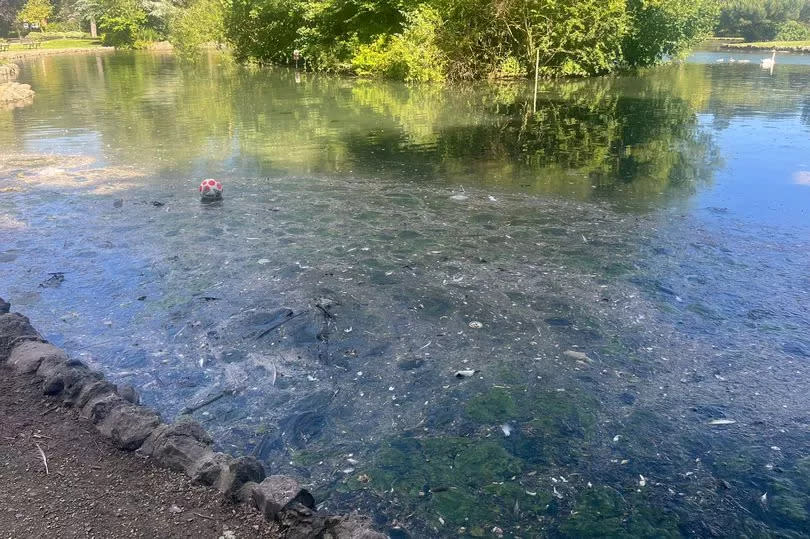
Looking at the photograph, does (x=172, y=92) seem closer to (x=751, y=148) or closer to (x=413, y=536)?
(x=751, y=148)

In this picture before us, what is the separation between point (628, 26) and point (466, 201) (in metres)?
20.6

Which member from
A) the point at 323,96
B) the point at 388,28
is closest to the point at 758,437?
the point at 323,96

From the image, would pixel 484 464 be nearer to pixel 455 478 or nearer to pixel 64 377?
pixel 455 478

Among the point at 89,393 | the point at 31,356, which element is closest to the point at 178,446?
the point at 89,393

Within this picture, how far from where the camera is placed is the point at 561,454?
12.6 feet

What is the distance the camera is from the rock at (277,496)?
301cm

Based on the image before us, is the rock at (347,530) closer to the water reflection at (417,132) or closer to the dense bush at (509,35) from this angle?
the water reflection at (417,132)

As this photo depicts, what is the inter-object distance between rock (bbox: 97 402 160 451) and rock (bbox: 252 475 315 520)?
873mm

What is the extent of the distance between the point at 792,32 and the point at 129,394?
5386 cm

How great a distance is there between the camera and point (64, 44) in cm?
5709

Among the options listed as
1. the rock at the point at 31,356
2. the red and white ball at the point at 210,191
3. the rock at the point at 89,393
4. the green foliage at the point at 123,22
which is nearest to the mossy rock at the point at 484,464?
the rock at the point at 89,393

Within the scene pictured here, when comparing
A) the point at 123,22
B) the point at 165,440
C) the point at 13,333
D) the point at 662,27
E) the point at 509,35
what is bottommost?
the point at 165,440

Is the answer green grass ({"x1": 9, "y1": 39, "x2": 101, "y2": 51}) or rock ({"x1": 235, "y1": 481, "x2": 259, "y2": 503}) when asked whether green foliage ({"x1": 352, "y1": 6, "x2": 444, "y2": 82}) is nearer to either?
rock ({"x1": 235, "y1": 481, "x2": 259, "y2": 503})

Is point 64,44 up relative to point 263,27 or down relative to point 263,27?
up
